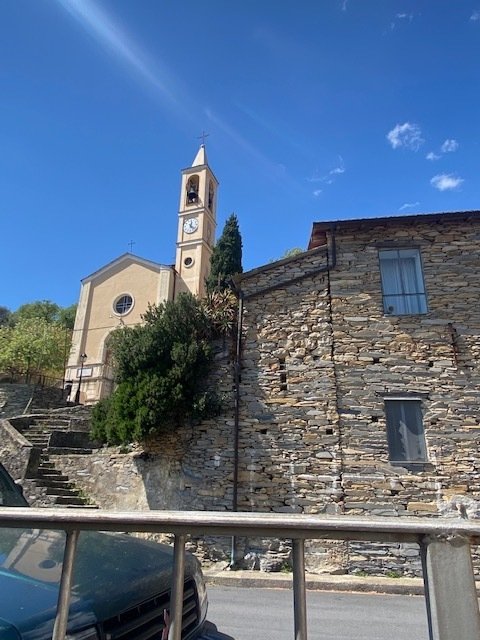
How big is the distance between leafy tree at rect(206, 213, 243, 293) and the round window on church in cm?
525

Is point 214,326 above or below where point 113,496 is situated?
above

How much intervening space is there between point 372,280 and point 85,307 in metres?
21.2

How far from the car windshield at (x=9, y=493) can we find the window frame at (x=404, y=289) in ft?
27.9

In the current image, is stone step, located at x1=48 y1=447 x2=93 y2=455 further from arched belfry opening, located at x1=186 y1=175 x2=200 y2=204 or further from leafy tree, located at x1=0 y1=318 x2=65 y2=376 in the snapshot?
arched belfry opening, located at x1=186 y1=175 x2=200 y2=204

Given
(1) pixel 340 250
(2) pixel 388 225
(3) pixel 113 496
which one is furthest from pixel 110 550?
(2) pixel 388 225

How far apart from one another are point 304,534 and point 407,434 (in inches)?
339

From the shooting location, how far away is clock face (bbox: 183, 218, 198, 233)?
31569mm

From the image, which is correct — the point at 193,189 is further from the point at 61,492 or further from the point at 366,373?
the point at 366,373

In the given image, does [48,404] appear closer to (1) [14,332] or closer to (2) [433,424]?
(1) [14,332]

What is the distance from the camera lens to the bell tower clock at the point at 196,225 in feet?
94.8

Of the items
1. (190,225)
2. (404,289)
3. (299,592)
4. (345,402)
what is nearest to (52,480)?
(345,402)

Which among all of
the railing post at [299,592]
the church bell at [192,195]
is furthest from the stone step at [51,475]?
the church bell at [192,195]

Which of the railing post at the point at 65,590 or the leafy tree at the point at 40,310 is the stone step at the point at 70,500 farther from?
the leafy tree at the point at 40,310

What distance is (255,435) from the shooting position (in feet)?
30.6
